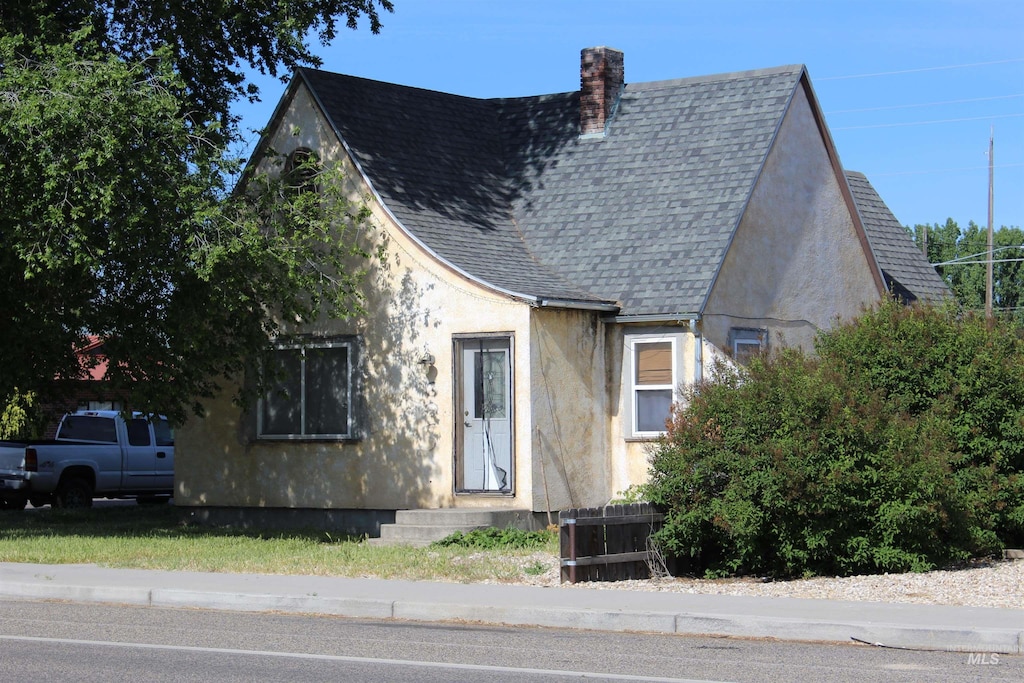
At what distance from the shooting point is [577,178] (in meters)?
22.3

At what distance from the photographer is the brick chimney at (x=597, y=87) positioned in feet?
74.3

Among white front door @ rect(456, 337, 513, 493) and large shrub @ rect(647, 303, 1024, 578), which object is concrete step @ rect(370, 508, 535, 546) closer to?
white front door @ rect(456, 337, 513, 493)

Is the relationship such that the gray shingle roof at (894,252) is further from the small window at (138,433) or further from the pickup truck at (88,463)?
the small window at (138,433)

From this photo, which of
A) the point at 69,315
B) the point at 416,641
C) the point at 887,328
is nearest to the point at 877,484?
the point at 887,328

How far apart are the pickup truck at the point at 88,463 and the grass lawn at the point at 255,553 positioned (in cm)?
530

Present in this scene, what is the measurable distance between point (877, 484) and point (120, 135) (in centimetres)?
941

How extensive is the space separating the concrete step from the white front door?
2.37 feet

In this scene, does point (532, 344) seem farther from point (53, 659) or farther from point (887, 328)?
point (53, 659)

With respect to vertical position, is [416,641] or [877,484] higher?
[877,484]

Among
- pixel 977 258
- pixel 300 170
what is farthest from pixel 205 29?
pixel 977 258

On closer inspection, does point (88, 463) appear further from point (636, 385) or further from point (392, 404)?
point (636, 385)

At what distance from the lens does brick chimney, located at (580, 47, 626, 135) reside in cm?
2266

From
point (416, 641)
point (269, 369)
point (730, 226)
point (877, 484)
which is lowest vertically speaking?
point (416, 641)

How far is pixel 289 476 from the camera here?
68.3ft
